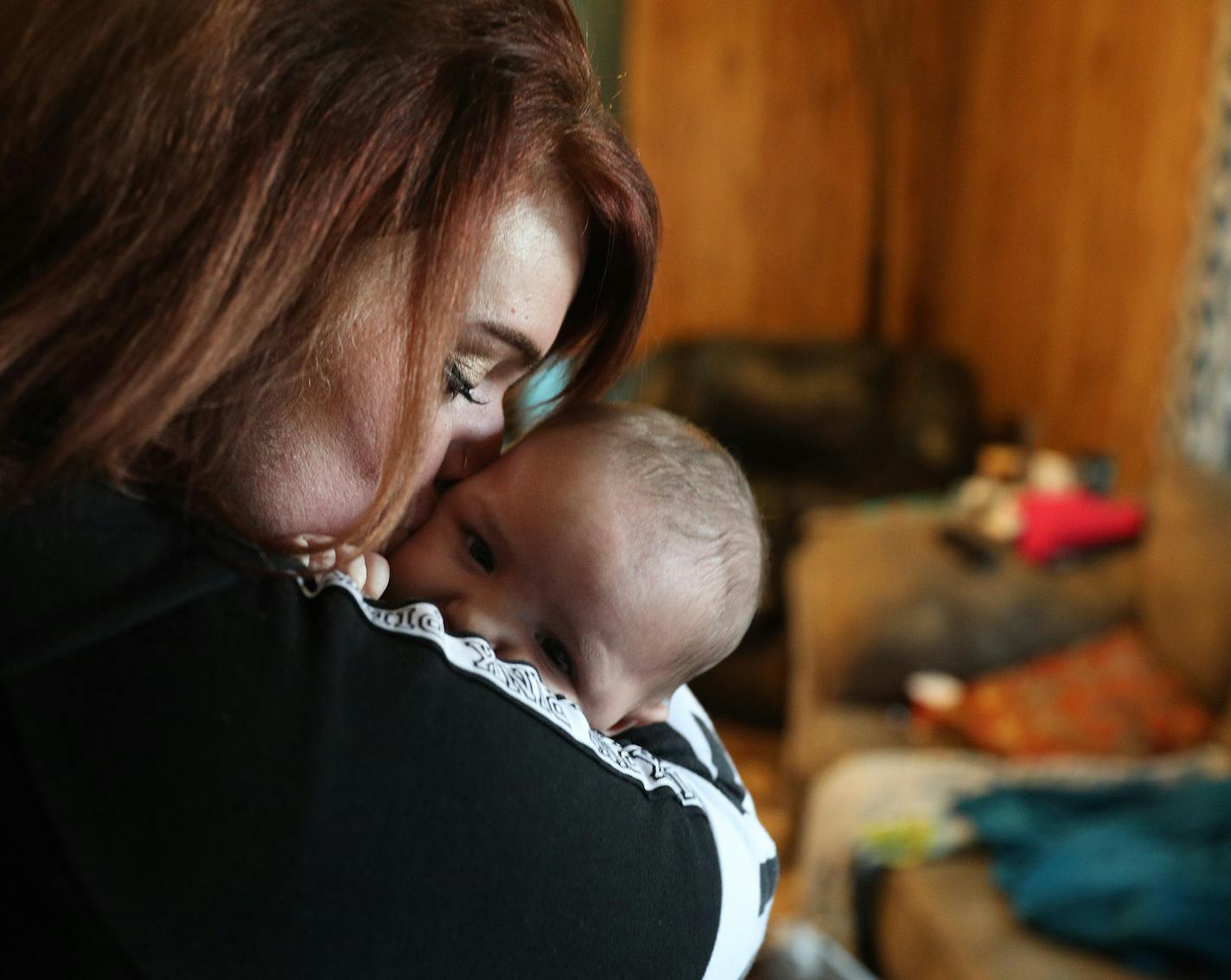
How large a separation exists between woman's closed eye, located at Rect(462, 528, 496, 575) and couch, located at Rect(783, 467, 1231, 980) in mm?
1586

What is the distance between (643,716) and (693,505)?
0.51 feet

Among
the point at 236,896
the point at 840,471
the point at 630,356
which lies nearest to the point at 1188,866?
the point at 630,356

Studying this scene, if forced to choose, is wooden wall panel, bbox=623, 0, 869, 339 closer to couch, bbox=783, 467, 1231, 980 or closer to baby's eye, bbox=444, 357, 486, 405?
couch, bbox=783, 467, 1231, 980

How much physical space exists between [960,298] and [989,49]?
3.02ft

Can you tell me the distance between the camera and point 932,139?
4.76 m

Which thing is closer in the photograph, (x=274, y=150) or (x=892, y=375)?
(x=274, y=150)

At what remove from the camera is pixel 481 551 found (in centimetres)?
82

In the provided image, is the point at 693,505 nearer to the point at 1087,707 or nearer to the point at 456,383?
the point at 456,383

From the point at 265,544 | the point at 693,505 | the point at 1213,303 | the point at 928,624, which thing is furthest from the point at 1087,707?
the point at 265,544

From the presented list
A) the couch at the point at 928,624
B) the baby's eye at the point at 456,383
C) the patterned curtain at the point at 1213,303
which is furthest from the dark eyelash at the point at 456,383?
the patterned curtain at the point at 1213,303

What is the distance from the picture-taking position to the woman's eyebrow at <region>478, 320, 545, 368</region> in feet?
2.27

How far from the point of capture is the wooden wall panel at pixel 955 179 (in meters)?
3.49

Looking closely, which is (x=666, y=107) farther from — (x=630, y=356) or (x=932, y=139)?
(x=630, y=356)

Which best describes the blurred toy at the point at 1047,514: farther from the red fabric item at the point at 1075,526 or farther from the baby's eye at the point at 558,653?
the baby's eye at the point at 558,653
